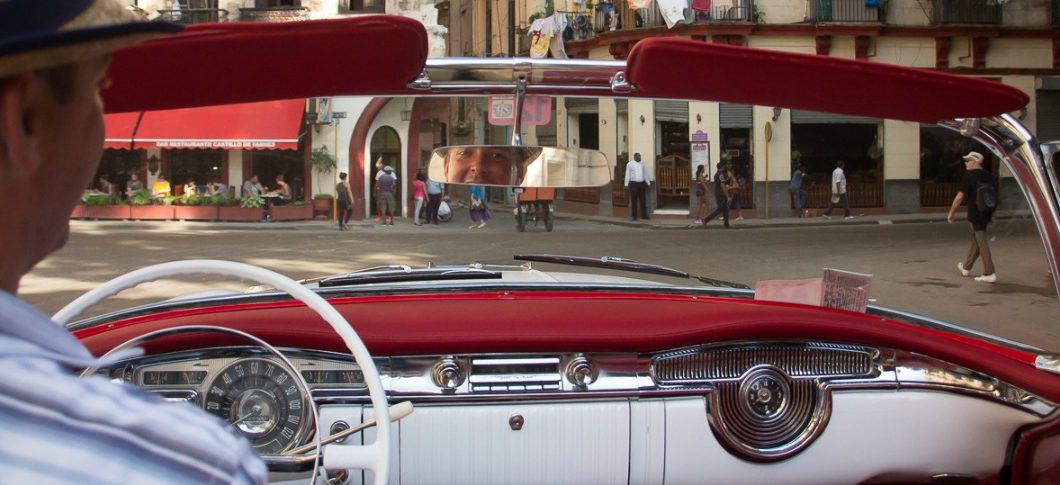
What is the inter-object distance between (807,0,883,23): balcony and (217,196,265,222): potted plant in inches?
666

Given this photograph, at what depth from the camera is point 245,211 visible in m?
28.0

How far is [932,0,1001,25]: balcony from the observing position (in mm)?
30125

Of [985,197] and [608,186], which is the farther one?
[608,186]

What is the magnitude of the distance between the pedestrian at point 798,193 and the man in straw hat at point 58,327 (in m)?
29.2

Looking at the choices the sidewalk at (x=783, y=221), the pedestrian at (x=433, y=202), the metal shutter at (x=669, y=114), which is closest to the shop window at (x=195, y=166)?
the pedestrian at (x=433, y=202)

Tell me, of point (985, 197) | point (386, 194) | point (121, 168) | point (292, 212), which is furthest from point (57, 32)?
point (121, 168)

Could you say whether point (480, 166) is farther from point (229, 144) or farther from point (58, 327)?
point (229, 144)

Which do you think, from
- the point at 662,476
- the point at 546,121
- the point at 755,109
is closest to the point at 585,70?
the point at 546,121

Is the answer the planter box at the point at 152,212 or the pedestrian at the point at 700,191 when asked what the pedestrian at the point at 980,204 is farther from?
the planter box at the point at 152,212

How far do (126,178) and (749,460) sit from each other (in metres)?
30.4

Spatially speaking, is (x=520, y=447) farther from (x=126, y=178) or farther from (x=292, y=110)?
(x=126, y=178)

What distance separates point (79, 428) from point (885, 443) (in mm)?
2451

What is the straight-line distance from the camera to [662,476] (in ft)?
8.84

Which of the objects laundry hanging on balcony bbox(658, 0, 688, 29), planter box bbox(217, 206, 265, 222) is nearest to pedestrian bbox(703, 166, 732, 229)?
laundry hanging on balcony bbox(658, 0, 688, 29)
